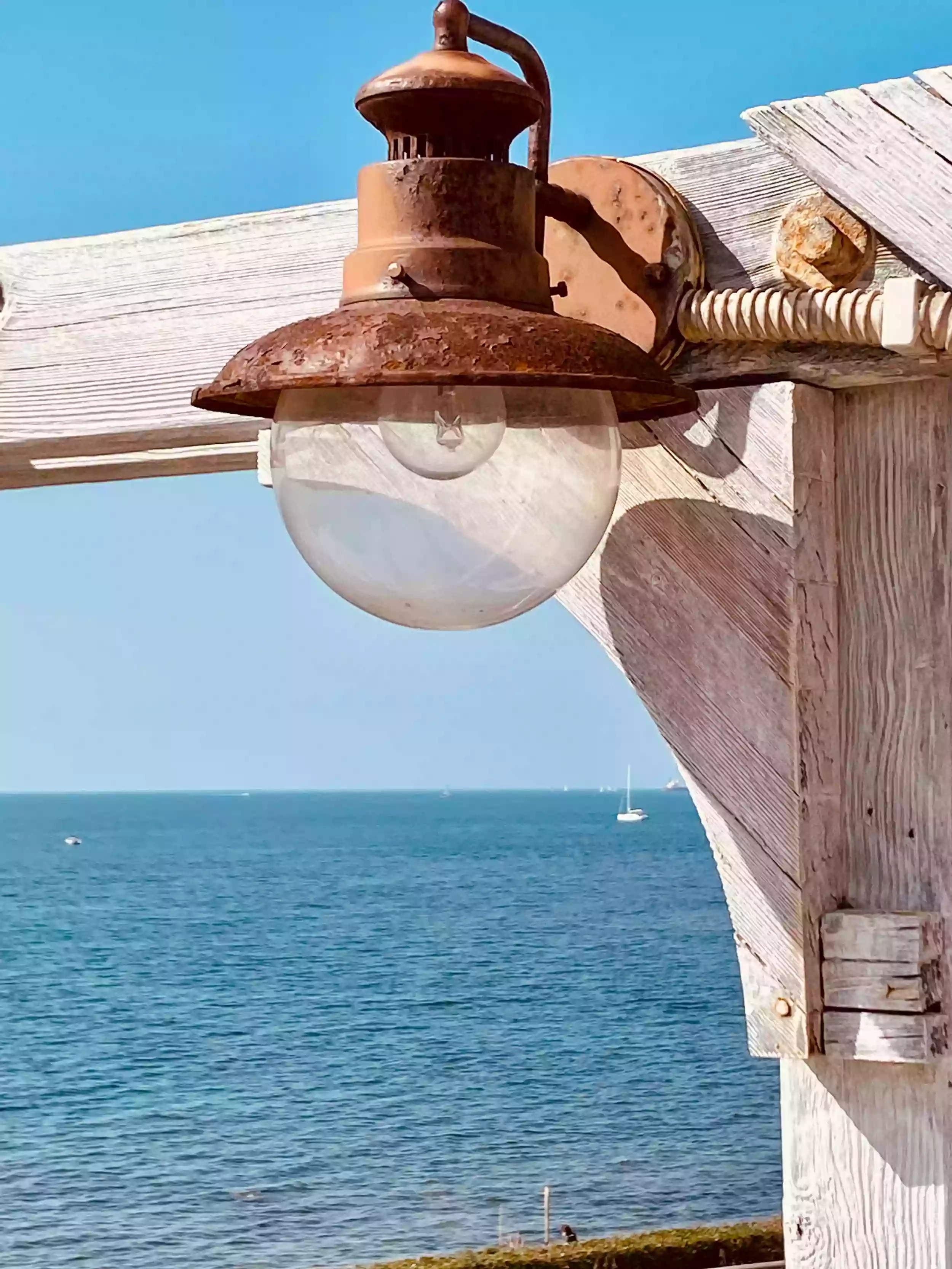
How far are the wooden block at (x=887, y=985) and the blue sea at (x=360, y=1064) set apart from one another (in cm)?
2162

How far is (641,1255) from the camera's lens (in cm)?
1355

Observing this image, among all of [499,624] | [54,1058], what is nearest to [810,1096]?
[499,624]

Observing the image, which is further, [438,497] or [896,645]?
[896,645]

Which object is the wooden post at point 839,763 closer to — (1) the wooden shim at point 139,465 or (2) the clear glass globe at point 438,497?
(2) the clear glass globe at point 438,497

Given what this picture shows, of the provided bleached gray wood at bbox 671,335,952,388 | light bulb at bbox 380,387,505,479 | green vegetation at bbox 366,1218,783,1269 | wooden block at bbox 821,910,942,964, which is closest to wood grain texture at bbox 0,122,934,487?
bleached gray wood at bbox 671,335,952,388

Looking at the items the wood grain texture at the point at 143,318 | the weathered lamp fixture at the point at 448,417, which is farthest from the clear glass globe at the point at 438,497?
the wood grain texture at the point at 143,318

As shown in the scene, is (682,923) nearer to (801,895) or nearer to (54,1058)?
(54,1058)

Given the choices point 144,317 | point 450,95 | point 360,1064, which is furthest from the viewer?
point 360,1064

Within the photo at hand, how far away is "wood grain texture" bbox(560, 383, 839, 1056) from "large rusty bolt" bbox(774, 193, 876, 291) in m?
0.10

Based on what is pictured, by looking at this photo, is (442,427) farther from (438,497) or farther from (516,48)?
(516,48)

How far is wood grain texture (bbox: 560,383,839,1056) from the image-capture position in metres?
1.42

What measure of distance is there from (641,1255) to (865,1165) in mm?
13004

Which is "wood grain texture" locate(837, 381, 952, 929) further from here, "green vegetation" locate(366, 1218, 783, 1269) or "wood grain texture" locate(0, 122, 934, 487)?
"green vegetation" locate(366, 1218, 783, 1269)

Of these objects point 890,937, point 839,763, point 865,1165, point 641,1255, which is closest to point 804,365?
point 839,763
